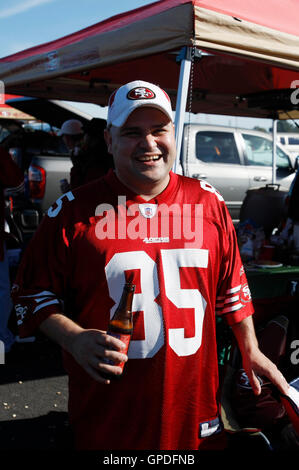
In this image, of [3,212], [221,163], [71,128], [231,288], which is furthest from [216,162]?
[231,288]

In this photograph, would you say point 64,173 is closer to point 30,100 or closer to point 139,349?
point 30,100

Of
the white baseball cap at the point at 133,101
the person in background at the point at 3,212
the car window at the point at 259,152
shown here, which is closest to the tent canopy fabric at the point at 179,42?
the person in background at the point at 3,212

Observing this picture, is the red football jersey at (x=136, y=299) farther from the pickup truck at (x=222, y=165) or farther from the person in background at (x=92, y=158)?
the pickup truck at (x=222, y=165)

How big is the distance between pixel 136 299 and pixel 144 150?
50 centimetres

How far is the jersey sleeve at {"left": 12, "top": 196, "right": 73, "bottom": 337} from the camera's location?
1.52m

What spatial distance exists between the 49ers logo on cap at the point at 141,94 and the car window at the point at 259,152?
8770mm

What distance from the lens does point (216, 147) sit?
9.80m

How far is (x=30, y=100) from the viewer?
27.4ft

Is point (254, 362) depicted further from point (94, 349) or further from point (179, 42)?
point (179, 42)

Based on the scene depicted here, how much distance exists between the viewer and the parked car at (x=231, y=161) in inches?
372

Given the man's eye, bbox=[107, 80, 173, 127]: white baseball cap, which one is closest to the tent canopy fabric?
bbox=[107, 80, 173, 127]: white baseball cap

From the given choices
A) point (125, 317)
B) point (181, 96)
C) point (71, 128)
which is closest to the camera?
point (125, 317)

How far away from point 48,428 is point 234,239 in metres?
2.31
